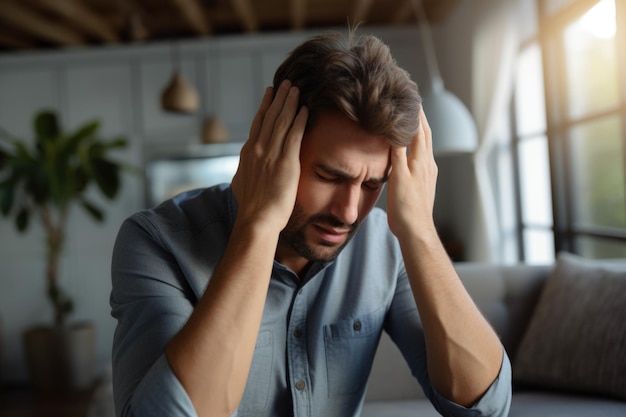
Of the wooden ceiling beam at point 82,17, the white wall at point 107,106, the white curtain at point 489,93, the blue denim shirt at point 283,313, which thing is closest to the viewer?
the blue denim shirt at point 283,313

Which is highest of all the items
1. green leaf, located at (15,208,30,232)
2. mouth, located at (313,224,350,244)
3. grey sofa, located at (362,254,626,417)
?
green leaf, located at (15,208,30,232)

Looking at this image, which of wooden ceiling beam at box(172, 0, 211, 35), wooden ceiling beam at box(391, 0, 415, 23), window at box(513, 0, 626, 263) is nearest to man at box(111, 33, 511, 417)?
window at box(513, 0, 626, 263)

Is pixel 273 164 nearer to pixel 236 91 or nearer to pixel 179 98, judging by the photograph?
pixel 179 98

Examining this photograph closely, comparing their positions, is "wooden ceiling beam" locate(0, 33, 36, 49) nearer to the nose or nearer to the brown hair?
the brown hair

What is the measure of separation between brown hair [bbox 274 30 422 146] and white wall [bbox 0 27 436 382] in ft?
15.3

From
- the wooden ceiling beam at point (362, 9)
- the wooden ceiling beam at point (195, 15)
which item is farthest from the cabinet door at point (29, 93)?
the wooden ceiling beam at point (362, 9)

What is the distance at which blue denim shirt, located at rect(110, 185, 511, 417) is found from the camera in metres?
1.04

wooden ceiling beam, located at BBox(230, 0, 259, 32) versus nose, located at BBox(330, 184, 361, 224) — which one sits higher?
wooden ceiling beam, located at BBox(230, 0, 259, 32)

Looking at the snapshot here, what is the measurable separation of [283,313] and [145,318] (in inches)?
12.4

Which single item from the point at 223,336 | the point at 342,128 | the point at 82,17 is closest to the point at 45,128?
the point at 82,17

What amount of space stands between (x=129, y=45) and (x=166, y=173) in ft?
4.15

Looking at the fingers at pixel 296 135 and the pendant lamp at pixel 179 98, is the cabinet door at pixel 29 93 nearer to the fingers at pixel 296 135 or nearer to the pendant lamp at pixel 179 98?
the pendant lamp at pixel 179 98

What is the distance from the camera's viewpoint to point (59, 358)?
4773 mm

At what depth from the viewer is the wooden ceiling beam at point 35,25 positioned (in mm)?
4590
